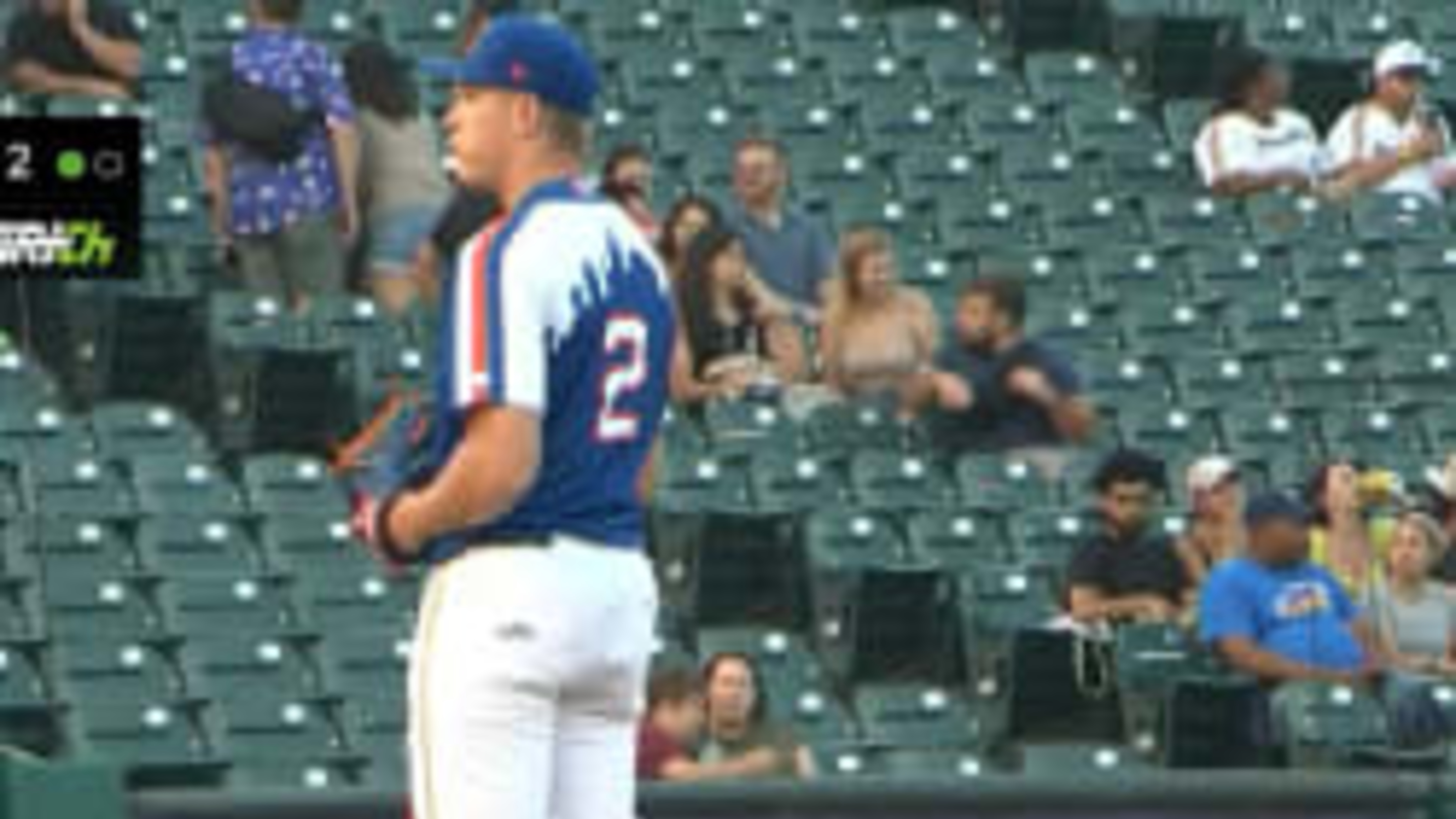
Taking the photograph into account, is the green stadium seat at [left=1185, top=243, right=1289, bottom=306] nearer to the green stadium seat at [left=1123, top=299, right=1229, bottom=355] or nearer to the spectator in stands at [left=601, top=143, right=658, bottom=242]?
the green stadium seat at [left=1123, top=299, right=1229, bottom=355]

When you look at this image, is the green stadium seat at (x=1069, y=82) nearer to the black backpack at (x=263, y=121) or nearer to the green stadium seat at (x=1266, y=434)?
the green stadium seat at (x=1266, y=434)

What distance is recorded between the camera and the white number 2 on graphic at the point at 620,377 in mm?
7234

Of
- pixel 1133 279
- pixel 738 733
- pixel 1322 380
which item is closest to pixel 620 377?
pixel 738 733

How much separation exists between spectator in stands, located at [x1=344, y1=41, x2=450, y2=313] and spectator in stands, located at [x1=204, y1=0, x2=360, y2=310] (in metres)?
0.09

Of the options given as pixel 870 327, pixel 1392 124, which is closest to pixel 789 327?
pixel 870 327

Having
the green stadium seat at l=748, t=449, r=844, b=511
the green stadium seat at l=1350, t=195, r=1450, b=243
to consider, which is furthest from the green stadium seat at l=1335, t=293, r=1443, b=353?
the green stadium seat at l=748, t=449, r=844, b=511

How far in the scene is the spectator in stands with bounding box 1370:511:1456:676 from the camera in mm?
14305

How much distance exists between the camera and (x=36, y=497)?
44.4ft

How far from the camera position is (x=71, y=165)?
10102 millimetres

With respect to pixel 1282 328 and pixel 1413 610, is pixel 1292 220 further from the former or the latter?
pixel 1413 610

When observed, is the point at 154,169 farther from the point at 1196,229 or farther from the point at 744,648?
the point at 1196,229

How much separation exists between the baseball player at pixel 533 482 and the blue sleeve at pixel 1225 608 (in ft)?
21.7
